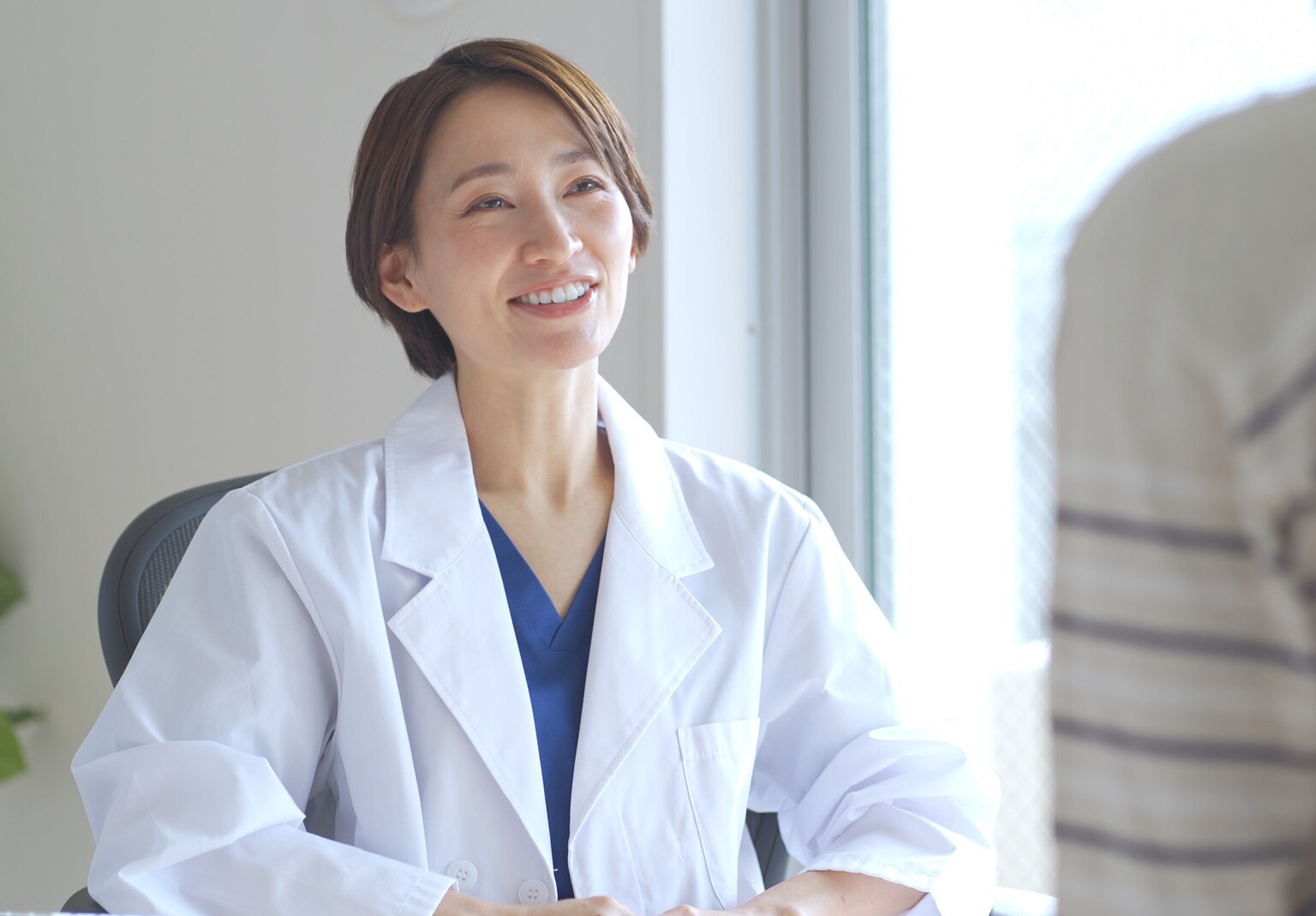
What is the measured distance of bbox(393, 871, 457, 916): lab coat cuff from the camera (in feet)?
3.74

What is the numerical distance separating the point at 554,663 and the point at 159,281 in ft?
4.71

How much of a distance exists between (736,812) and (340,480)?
55cm

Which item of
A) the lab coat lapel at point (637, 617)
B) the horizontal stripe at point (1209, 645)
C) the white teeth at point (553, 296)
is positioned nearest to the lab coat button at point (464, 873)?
the lab coat lapel at point (637, 617)

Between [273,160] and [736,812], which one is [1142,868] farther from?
[273,160]

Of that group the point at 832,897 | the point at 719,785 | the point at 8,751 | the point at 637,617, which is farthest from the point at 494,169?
the point at 8,751

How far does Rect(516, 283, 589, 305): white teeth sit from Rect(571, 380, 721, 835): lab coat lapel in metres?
0.19

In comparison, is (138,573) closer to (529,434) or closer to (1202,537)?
(529,434)

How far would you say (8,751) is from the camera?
2404 millimetres

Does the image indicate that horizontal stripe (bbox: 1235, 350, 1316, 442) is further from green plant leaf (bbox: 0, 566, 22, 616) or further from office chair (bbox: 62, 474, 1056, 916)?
green plant leaf (bbox: 0, 566, 22, 616)

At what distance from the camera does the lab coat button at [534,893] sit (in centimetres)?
Result: 125

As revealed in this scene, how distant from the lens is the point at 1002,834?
1810mm

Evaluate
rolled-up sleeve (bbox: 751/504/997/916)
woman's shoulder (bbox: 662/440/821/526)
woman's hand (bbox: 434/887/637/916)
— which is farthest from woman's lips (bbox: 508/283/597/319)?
woman's hand (bbox: 434/887/637/916)

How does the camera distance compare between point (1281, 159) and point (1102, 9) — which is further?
point (1102, 9)

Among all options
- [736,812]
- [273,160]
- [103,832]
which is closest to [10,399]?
[273,160]
